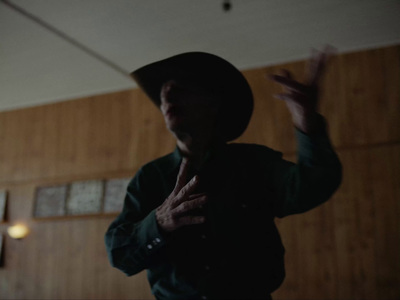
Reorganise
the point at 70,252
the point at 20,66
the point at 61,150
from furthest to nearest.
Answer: the point at 61,150 → the point at 70,252 → the point at 20,66

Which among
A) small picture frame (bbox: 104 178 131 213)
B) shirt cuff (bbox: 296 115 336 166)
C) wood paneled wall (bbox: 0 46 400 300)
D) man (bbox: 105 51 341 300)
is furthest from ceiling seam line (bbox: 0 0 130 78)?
shirt cuff (bbox: 296 115 336 166)

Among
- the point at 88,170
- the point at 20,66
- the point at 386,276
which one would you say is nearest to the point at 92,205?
the point at 88,170

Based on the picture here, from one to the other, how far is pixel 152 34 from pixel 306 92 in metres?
1.14

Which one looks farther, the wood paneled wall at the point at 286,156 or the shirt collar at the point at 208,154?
the wood paneled wall at the point at 286,156

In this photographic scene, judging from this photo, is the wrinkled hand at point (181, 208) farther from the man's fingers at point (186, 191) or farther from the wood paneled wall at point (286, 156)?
the wood paneled wall at point (286, 156)

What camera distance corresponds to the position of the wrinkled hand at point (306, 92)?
82 cm

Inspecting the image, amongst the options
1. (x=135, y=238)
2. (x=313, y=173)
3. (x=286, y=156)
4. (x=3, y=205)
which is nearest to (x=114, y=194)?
(x=3, y=205)

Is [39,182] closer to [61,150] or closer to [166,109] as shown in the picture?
[61,150]

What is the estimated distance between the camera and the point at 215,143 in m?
1.04

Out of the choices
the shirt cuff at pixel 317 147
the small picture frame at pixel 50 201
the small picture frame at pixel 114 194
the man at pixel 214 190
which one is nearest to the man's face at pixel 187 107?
the man at pixel 214 190

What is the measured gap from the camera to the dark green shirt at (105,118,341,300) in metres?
0.92

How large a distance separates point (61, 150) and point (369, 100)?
130 inches

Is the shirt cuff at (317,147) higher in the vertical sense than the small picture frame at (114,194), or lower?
lower

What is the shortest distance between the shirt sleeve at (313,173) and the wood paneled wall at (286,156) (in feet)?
5.25
